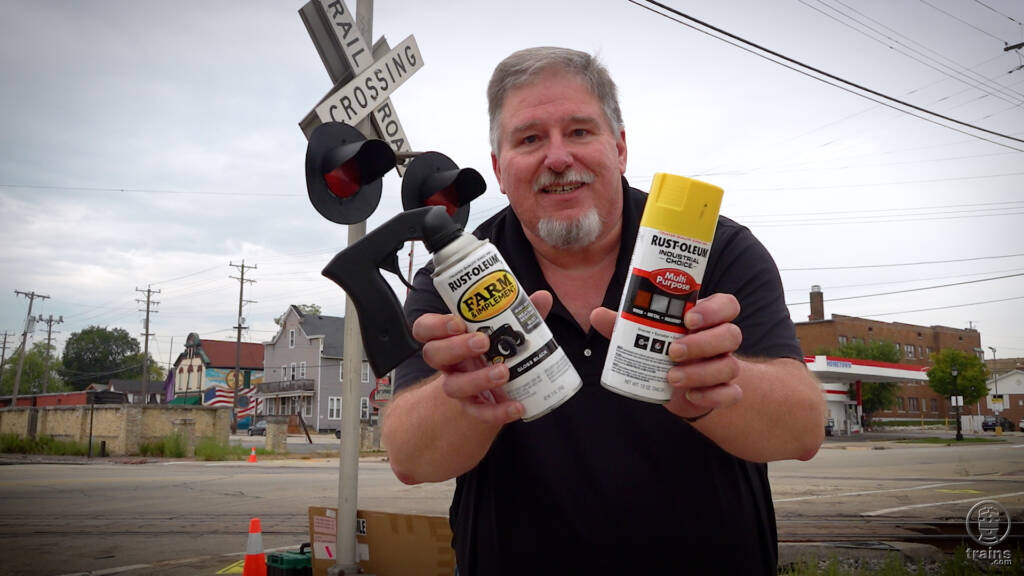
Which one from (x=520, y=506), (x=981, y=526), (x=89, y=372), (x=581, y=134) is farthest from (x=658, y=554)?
(x=89, y=372)

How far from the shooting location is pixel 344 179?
10.8 feet

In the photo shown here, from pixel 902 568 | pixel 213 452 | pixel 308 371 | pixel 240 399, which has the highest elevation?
pixel 308 371

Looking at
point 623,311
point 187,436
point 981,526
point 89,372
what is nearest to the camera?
point 623,311

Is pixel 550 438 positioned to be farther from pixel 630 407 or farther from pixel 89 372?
pixel 89 372

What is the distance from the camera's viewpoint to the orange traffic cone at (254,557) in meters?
→ 4.94

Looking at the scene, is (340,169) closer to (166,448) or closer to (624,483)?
(624,483)

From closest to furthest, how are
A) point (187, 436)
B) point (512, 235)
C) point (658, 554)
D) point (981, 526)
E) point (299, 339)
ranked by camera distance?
point (658, 554) < point (512, 235) < point (981, 526) < point (187, 436) < point (299, 339)

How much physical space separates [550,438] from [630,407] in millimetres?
243

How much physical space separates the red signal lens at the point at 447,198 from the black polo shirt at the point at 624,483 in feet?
4.32

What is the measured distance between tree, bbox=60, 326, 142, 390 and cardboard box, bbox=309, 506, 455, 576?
104 m

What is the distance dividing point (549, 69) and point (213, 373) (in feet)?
261

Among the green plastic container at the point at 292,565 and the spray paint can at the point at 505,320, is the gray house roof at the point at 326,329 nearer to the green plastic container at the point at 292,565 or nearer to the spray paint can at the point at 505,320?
the green plastic container at the point at 292,565

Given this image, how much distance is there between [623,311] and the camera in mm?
1505

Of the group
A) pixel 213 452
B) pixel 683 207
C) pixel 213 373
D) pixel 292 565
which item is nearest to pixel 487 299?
pixel 683 207
